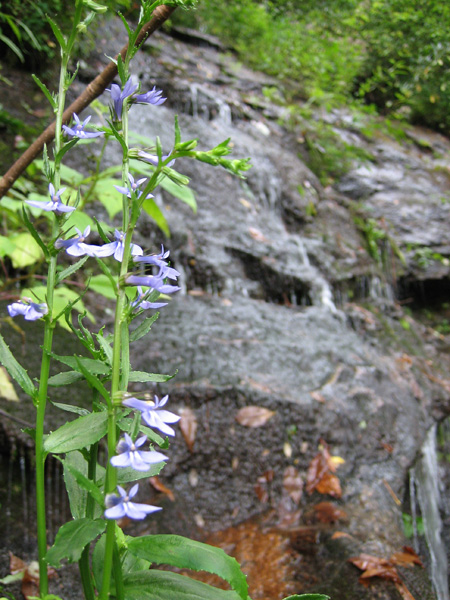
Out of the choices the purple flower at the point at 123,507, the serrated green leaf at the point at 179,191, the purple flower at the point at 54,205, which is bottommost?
the purple flower at the point at 123,507

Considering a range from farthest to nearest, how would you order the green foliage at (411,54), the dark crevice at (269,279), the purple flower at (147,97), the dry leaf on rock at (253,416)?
1. the green foliage at (411,54)
2. the dark crevice at (269,279)
3. the dry leaf on rock at (253,416)
4. the purple flower at (147,97)

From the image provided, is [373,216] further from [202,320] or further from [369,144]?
[202,320]

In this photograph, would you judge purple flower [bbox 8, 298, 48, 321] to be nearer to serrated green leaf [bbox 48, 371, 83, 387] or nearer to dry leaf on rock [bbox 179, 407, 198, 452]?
serrated green leaf [bbox 48, 371, 83, 387]

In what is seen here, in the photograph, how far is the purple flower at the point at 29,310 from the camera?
75 centimetres

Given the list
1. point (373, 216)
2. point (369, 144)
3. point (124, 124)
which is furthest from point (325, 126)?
point (124, 124)

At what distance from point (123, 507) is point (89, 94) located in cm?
104

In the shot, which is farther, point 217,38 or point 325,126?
point 217,38

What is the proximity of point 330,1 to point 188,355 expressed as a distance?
9163 millimetres

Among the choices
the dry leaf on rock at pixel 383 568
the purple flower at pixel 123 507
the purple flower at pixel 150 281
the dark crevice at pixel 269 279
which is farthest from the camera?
the dark crevice at pixel 269 279

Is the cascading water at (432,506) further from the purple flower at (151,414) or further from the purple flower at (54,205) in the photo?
the purple flower at (54,205)

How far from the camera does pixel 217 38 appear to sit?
9.05 m

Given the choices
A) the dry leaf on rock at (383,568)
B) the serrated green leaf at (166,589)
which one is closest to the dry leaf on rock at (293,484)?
the dry leaf on rock at (383,568)

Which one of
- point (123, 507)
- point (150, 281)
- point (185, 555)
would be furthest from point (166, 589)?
point (150, 281)

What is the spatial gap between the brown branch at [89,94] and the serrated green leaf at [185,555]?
938 mm
